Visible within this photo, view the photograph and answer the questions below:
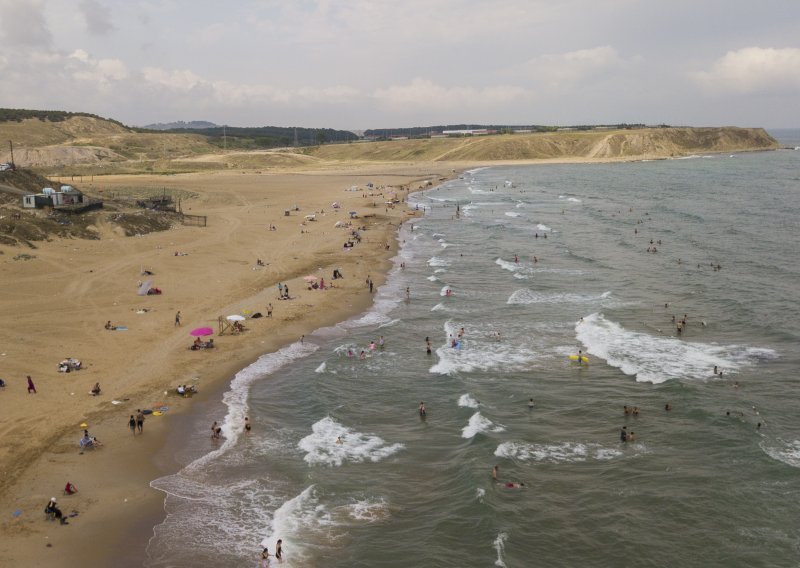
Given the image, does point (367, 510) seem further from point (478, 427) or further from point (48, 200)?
point (48, 200)

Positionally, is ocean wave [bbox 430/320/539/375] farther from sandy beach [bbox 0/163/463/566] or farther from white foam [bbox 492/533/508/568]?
white foam [bbox 492/533/508/568]

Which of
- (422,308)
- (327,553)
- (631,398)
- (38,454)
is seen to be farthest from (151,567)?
(422,308)

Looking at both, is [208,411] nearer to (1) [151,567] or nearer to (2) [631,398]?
(1) [151,567]

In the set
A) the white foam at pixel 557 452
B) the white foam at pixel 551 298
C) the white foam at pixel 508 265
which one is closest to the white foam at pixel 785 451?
the white foam at pixel 557 452

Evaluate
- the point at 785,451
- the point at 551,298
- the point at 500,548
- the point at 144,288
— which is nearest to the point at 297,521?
the point at 500,548

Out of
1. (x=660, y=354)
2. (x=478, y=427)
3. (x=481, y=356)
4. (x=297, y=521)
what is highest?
(x=660, y=354)

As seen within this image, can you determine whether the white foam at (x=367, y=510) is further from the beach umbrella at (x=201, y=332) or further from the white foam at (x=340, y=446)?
the beach umbrella at (x=201, y=332)

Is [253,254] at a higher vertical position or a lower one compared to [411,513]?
higher

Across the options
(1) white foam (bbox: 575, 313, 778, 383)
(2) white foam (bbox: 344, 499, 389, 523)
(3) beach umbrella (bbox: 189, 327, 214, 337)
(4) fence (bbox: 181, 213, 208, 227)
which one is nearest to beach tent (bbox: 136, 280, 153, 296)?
(3) beach umbrella (bbox: 189, 327, 214, 337)
